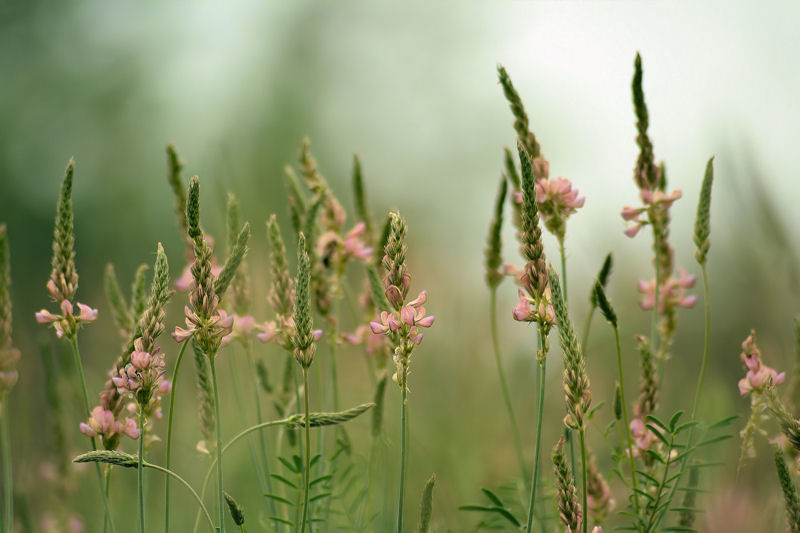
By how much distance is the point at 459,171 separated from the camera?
30.8 feet

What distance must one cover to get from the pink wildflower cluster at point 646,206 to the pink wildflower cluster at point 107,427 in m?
0.84

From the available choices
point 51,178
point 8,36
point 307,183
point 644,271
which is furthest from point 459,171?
point 307,183

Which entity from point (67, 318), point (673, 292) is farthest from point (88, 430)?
point (673, 292)

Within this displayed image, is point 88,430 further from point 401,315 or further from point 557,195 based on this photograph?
point 557,195

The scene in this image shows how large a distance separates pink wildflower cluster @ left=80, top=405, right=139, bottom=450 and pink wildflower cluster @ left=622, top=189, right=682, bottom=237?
84 centimetres

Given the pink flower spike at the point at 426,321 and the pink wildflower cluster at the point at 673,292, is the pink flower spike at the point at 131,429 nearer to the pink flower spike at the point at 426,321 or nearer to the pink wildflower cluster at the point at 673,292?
the pink flower spike at the point at 426,321

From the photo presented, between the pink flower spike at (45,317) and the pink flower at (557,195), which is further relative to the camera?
the pink flower at (557,195)

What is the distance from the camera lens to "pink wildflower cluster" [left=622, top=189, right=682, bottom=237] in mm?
1312

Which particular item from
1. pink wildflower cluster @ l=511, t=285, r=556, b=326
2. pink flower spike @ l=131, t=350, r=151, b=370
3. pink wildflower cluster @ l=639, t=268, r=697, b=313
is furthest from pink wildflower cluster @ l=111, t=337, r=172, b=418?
pink wildflower cluster @ l=639, t=268, r=697, b=313

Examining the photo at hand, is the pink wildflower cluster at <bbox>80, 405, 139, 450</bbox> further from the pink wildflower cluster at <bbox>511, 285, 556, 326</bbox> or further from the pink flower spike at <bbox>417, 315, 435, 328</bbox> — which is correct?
the pink wildflower cluster at <bbox>511, 285, 556, 326</bbox>

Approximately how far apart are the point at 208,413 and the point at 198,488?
1.71 m

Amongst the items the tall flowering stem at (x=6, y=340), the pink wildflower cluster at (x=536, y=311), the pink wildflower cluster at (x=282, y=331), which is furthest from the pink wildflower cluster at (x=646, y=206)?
the tall flowering stem at (x=6, y=340)

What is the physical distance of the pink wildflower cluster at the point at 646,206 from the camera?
131cm

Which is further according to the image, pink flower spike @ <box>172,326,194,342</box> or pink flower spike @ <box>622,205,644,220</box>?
pink flower spike @ <box>622,205,644,220</box>
